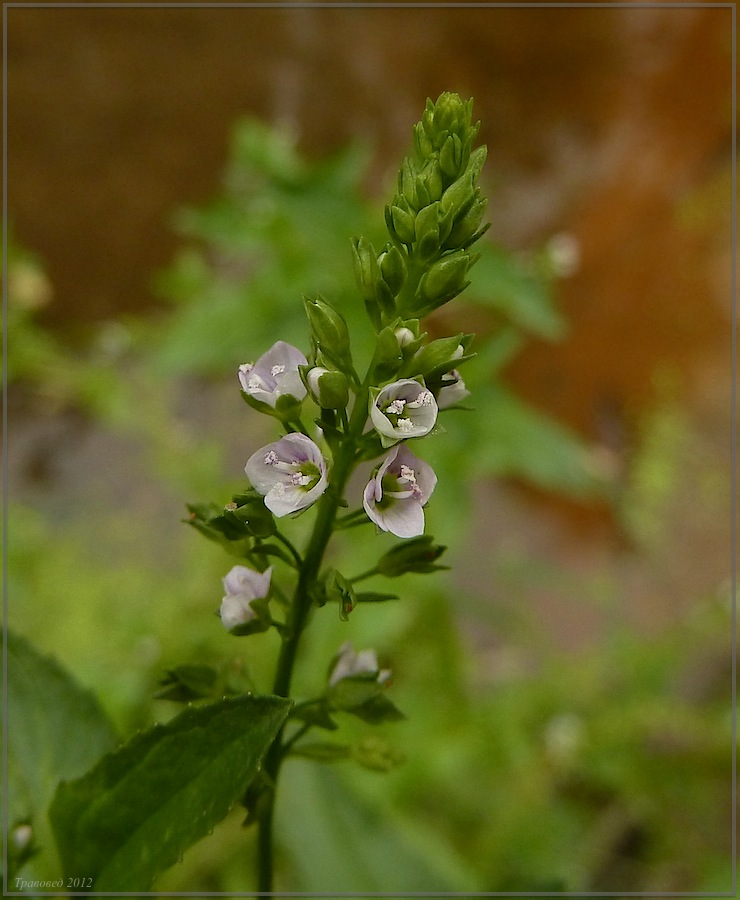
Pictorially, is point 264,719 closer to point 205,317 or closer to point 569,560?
point 205,317

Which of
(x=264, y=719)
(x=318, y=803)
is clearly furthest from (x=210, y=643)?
(x=264, y=719)

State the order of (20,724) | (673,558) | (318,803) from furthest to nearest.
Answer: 1. (673,558)
2. (318,803)
3. (20,724)

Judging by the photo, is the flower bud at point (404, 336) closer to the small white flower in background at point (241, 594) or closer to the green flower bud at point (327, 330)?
the green flower bud at point (327, 330)

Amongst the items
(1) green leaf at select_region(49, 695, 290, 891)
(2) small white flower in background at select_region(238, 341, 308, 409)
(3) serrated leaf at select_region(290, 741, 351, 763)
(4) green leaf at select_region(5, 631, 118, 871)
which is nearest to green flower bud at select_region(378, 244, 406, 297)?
(2) small white flower in background at select_region(238, 341, 308, 409)

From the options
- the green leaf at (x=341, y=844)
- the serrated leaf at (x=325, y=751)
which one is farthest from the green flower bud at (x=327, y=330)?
the green leaf at (x=341, y=844)

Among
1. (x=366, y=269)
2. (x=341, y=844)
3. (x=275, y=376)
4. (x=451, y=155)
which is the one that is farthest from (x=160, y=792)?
(x=341, y=844)

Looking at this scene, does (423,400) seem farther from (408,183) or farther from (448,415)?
(448,415)
